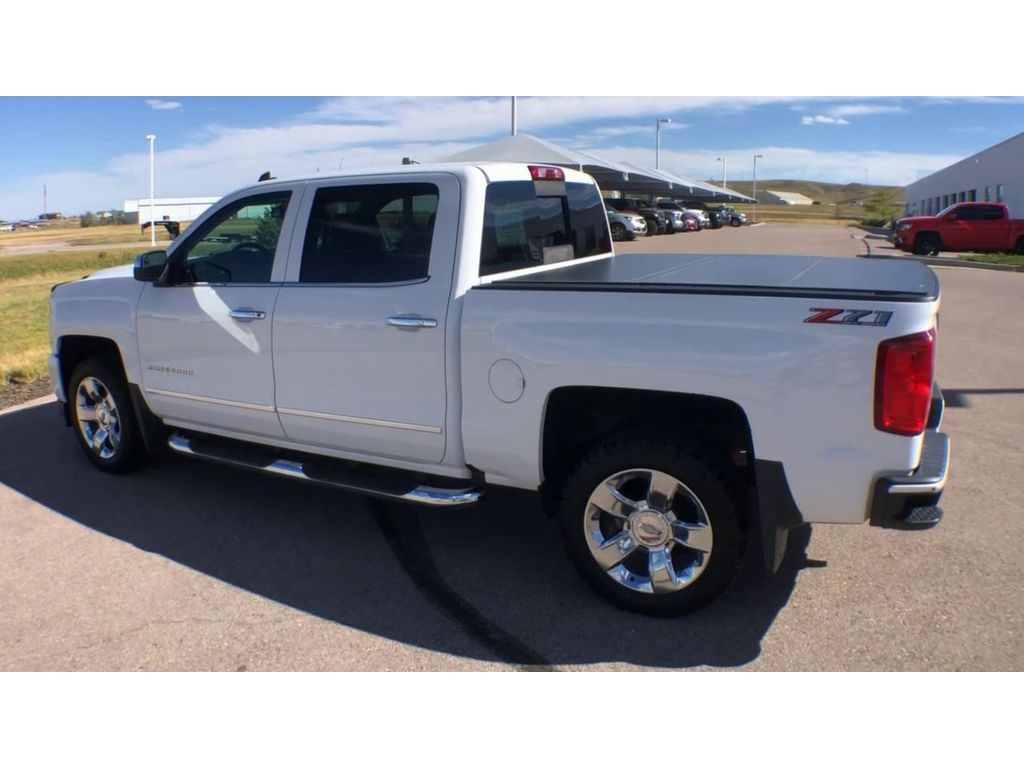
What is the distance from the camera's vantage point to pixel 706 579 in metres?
3.67

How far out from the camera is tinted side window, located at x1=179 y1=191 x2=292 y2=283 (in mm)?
4816

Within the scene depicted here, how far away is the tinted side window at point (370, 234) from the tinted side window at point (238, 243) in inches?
11.5

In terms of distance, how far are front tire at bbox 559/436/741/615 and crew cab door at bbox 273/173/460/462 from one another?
0.80m

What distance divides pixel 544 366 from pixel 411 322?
74 centimetres

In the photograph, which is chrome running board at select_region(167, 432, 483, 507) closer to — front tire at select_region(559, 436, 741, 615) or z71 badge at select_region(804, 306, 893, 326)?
front tire at select_region(559, 436, 741, 615)

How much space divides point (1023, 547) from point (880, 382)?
1.95m

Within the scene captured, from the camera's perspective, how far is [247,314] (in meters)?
4.73

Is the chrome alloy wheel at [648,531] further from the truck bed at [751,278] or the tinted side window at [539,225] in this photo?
the tinted side window at [539,225]

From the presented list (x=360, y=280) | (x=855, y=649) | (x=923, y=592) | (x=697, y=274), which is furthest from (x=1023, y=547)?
(x=360, y=280)

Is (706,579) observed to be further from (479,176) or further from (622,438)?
(479,176)

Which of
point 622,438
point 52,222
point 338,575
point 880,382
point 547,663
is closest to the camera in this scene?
point 880,382

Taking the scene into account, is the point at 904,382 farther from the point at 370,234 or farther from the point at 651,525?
the point at 370,234

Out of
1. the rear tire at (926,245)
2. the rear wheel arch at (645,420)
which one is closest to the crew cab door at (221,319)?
the rear wheel arch at (645,420)


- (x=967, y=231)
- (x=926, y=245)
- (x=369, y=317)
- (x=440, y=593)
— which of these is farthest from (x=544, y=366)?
(x=967, y=231)
